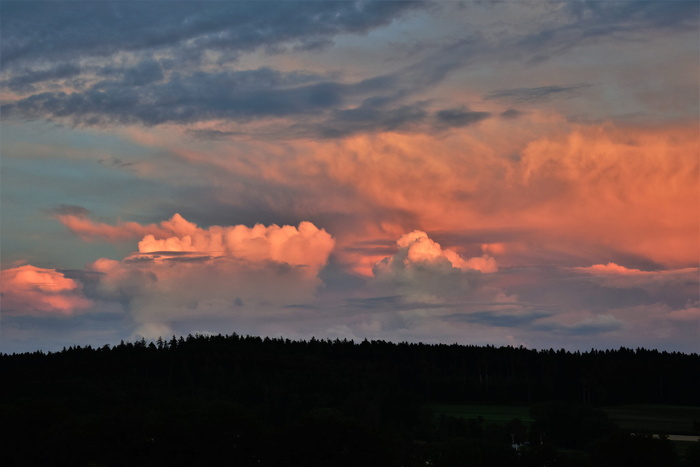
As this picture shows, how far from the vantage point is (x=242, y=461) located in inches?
5561

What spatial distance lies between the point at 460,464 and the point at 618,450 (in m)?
23.5

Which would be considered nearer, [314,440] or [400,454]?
[314,440]

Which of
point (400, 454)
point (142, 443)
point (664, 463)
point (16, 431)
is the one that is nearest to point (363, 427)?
point (400, 454)

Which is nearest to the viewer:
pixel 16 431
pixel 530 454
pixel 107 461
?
pixel 530 454

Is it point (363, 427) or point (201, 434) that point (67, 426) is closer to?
point (201, 434)

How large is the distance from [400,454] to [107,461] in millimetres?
49262

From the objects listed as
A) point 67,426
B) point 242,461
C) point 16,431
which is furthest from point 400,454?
point 16,431

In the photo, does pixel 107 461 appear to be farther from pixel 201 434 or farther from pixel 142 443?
pixel 201 434

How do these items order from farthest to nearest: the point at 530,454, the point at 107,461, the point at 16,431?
1. the point at 16,431
2. the point at 107,461
3. the point at 530,454

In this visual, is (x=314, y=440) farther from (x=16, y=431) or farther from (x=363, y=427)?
(x=16, y=431)

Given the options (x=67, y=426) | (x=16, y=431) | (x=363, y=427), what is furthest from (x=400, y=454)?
(x=16, y=431)

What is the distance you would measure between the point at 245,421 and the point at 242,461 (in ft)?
26.4

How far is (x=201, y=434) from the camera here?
14338 cm

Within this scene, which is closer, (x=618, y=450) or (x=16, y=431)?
(x=618, y=450)
